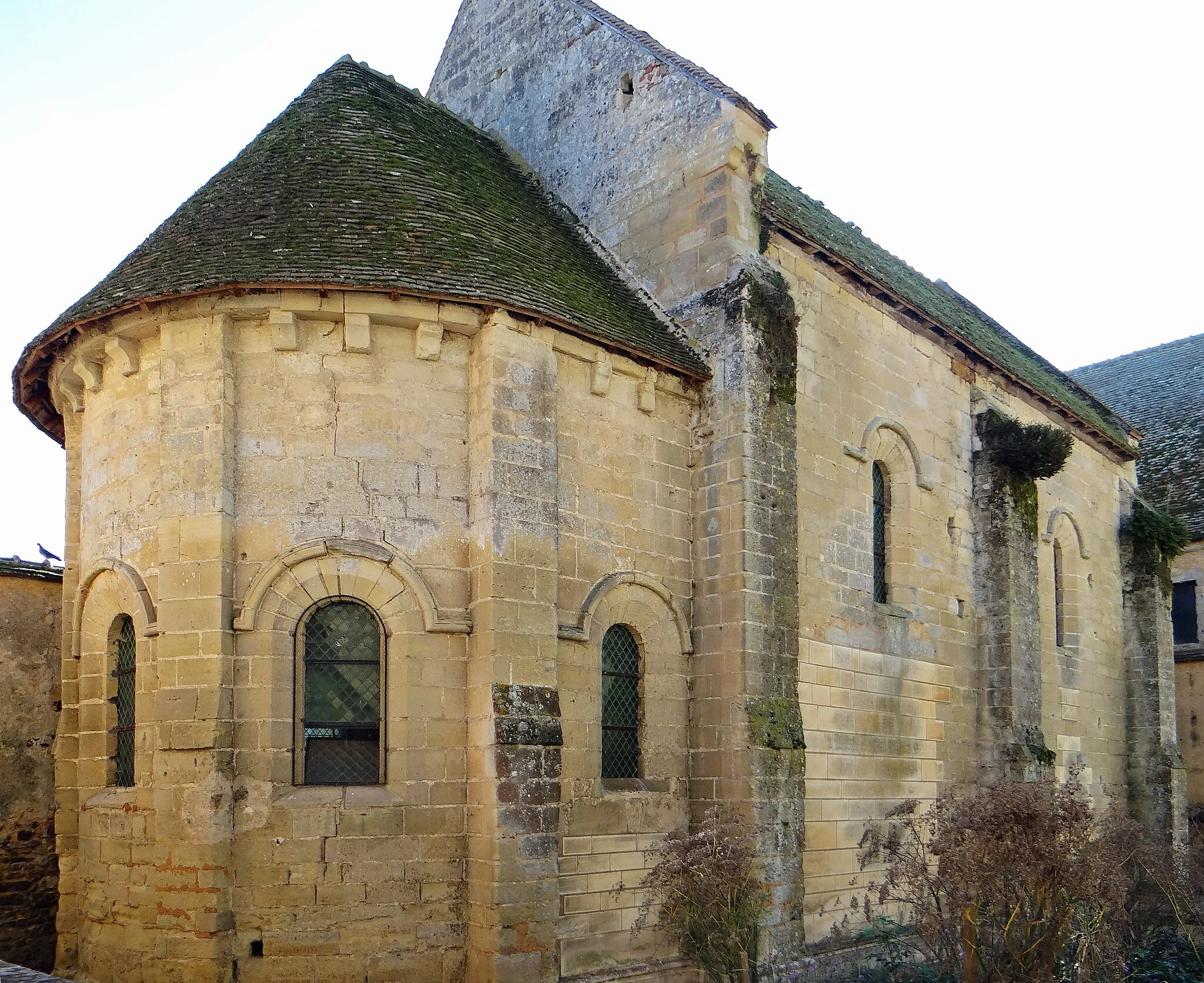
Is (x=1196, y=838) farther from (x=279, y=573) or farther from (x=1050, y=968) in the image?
(x=279, y=573)

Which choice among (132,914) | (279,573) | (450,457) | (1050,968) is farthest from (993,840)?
(132,914)

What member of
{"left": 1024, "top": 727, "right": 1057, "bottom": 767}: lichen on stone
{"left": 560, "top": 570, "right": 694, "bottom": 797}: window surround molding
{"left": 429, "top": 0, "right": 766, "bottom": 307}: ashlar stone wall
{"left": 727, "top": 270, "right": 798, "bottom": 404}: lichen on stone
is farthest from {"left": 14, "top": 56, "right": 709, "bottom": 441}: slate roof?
{"left": 1024, "top": 727, "right": 1057, "bottom": 767}: lichen on stone

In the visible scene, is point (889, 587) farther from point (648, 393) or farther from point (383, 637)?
point (383, 637)

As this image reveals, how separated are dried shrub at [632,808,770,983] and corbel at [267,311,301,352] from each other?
5.67 meters

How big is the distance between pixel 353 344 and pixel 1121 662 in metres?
16.3

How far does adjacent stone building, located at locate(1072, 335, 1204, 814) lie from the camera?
74.3 ft

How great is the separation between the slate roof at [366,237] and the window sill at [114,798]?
171 inches

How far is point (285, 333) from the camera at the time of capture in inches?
412

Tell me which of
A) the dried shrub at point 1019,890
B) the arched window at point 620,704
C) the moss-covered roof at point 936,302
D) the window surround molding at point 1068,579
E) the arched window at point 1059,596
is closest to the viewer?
the dried shrub at point 1019,890

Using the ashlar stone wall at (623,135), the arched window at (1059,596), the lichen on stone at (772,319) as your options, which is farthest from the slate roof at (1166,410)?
the ashlar stone wall at (623,135)

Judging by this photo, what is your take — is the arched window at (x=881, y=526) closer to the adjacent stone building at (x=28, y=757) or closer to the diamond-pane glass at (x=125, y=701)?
the diamond-pane glass at (x=125, y=701)

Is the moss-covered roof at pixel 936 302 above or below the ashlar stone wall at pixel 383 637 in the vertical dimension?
above

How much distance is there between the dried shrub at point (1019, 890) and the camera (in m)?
9.41

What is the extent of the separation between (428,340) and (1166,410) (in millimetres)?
22283
